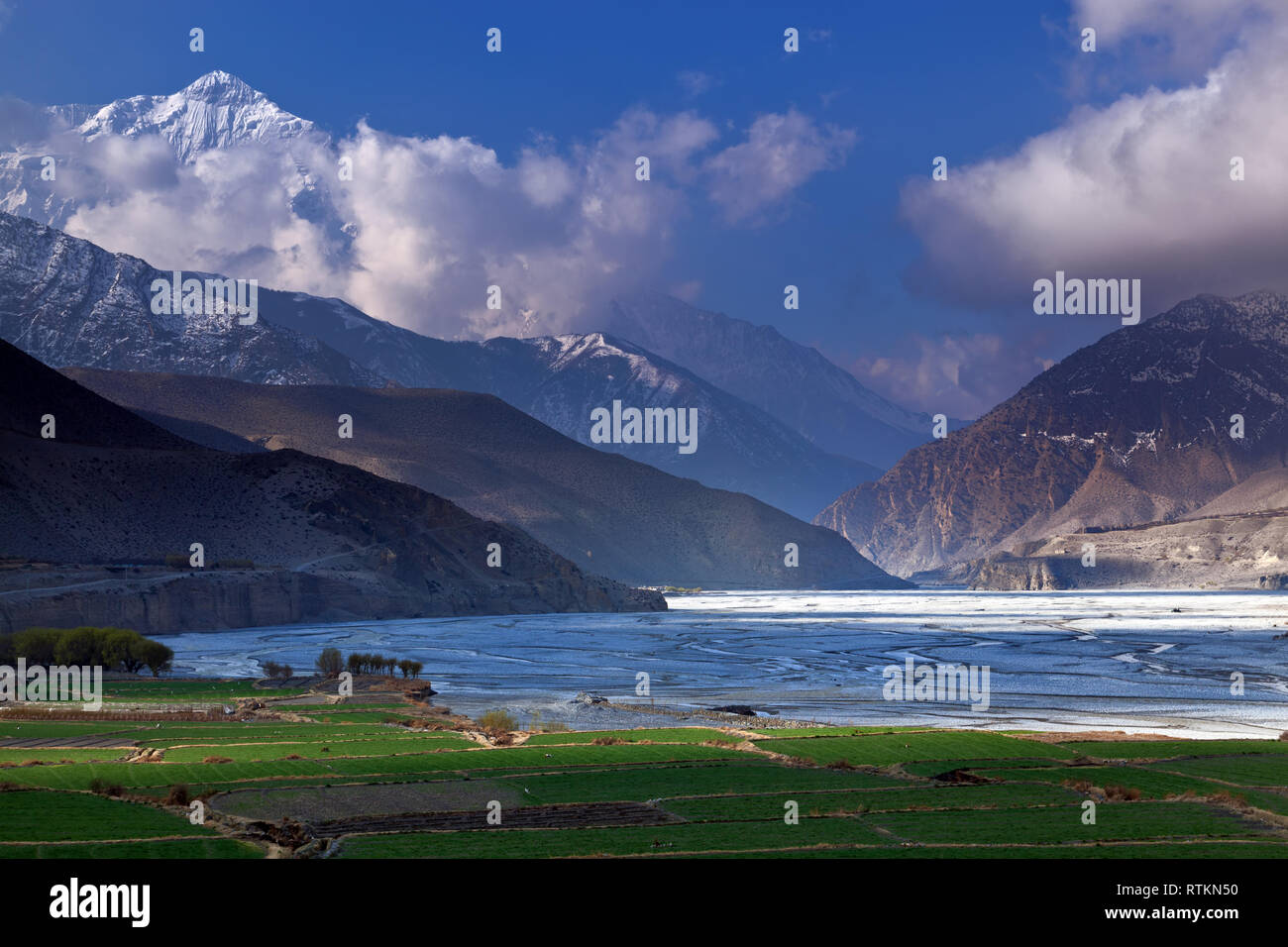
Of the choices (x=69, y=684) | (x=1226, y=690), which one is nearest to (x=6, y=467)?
(x=69, y=684)
